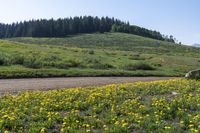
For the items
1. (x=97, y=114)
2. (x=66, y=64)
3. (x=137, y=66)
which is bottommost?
(x=97, y=114)

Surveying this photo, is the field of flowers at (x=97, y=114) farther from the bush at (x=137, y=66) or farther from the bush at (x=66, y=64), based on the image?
the bush at (x=137, y=66)

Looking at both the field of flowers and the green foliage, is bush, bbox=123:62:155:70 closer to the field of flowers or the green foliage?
the green foliage

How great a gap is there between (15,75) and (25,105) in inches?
583

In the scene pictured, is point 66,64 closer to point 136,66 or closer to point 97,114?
point 136,66

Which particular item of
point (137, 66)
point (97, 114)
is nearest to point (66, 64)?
point (137, 66)

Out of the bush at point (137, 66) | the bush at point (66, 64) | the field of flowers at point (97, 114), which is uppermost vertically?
the bush at point (66, 64)

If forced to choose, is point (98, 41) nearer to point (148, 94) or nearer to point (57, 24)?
point (57, 24)

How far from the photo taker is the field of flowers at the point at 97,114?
10992 millimetres

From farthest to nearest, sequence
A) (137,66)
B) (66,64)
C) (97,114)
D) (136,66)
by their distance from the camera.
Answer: (137,66), (136,66), (66,64), (97,114)

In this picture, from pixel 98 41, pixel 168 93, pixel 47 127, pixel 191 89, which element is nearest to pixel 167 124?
pixel 47 127

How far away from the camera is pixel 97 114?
13.1 meters

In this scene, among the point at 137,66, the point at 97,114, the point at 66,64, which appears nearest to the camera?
the point at 97,114

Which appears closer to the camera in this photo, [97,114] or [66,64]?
[97,114]

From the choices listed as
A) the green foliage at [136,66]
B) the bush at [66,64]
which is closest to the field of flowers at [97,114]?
the bush at [66,64]
